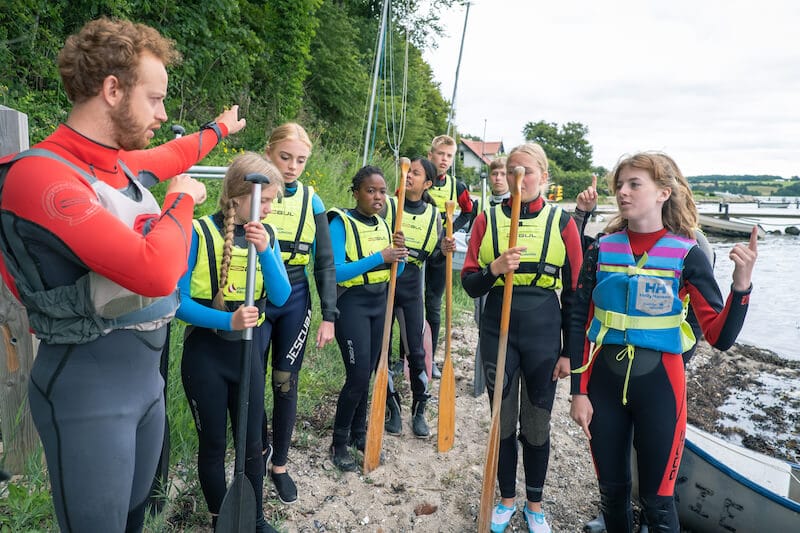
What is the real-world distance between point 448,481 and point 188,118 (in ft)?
26.6

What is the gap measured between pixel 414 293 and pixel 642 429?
2.16 metres

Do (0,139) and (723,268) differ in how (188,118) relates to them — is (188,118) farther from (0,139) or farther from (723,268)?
(723,268)

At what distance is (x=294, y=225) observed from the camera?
3178 mm

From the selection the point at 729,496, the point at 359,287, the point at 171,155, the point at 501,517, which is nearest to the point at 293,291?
the point at 359,287

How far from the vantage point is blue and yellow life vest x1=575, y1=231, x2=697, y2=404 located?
241 cm

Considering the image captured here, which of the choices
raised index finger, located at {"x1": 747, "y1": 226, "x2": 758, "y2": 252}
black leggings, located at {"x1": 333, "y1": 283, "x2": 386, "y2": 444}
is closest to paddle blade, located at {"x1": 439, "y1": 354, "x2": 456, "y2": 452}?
black leggings, located at {"x1": 333, "y1": 283, "x2": 386, "y2": 444}

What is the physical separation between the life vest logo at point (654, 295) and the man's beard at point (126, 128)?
2098 mm

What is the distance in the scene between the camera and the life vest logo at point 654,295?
2393mm

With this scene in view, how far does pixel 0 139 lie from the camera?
258 centimetres

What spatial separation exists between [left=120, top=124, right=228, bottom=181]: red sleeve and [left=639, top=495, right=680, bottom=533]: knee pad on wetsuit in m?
2.55

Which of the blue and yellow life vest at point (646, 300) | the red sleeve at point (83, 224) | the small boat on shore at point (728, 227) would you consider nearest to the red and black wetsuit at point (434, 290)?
the blue and yellow life vest at point (646, 300)

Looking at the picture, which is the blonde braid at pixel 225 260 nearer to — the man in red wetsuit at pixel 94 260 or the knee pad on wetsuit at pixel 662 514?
the man in red wetsuit at pixel 94 260

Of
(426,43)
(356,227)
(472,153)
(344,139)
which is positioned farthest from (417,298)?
(472,153)

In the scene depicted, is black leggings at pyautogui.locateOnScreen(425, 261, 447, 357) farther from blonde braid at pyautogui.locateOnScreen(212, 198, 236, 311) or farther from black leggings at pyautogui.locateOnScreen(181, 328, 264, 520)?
blonde braid at pyautogui.locateOnScreen(212, 198, 236, 311)
